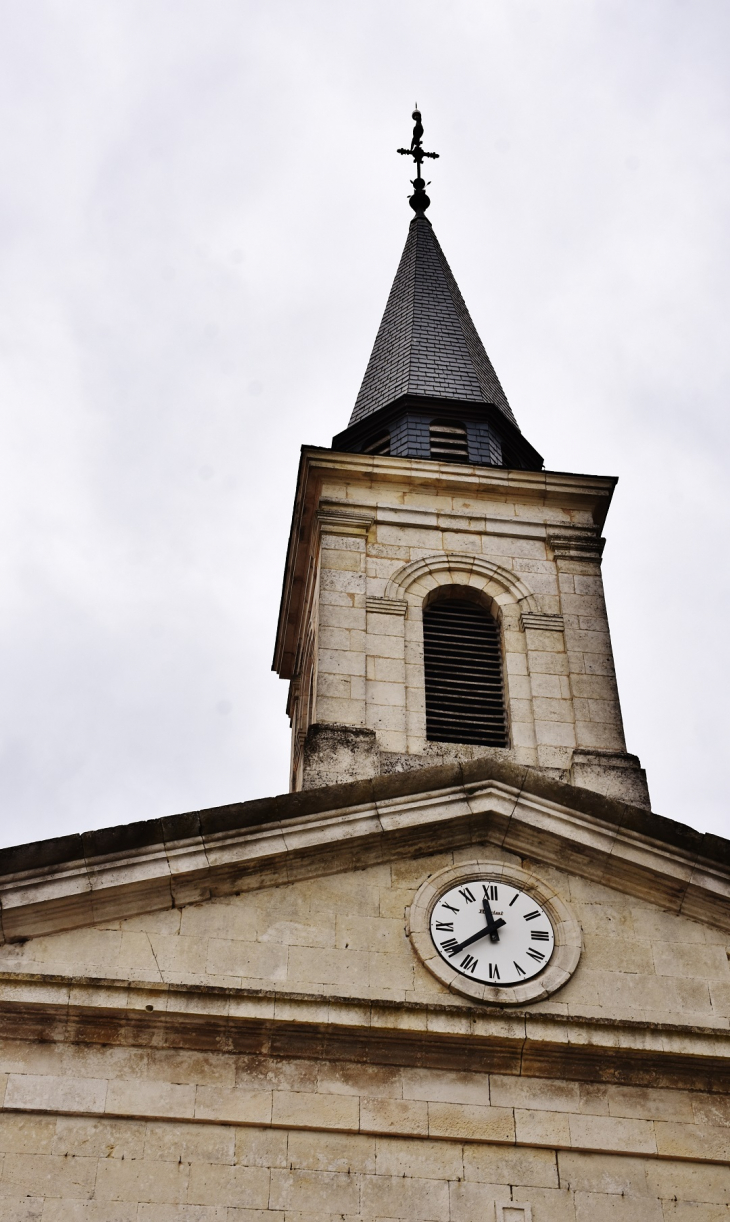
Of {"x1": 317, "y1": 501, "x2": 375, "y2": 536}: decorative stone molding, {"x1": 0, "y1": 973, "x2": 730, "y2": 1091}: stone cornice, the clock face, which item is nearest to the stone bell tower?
{"x1": 317, "y1": 501, "x2": 375, "y2": 536}: decorative stone molding

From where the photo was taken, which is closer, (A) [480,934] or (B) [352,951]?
(B) [352,951]

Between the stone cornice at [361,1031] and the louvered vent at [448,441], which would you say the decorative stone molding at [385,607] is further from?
the stone cornice at [361,1031]

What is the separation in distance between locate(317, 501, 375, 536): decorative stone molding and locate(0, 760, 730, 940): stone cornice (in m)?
6.36

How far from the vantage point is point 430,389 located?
22797mm

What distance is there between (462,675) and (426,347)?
726cm

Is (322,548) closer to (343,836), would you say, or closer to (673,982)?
(343,836)

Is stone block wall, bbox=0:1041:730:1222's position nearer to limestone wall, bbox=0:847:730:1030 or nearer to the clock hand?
limestone wall, bbox=0:847:730:1030

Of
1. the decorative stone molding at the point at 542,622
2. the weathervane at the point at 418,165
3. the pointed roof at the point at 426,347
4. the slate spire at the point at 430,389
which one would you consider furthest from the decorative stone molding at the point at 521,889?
the weathervane at the point at 418,165

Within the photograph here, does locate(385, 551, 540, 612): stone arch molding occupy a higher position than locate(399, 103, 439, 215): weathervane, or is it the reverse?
locate(399, 103, 439, 215): weathervane

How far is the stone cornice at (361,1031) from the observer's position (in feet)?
37.8

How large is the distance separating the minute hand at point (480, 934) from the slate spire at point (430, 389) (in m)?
9.31

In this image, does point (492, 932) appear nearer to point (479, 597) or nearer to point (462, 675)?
point (462, 675)

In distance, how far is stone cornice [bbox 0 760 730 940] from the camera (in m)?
12.1

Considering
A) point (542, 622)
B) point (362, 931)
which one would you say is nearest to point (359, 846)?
point (362, 931)
